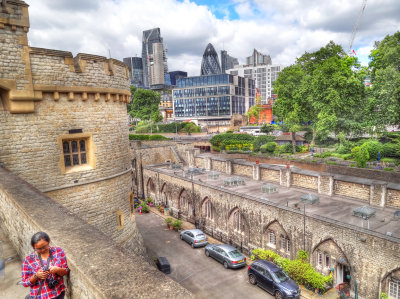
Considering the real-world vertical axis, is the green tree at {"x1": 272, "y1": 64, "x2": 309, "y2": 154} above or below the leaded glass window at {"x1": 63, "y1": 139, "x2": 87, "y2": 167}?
above

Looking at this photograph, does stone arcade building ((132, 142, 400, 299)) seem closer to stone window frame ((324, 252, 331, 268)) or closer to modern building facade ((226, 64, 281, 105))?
stone window frame ((324, 252, 331, 268))

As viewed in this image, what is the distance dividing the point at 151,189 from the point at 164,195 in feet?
12.0

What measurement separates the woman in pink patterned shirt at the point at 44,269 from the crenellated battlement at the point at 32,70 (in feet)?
24.0

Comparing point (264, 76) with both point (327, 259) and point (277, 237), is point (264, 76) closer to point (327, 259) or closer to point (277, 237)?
point (277, 237)

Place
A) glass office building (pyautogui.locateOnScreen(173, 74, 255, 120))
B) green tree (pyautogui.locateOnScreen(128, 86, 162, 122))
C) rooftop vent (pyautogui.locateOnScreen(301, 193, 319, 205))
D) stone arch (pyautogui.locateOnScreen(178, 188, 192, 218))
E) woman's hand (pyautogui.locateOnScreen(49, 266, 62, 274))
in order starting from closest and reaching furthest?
woman's hand (pyautogui.locateOnScreen(49, 266, 62, 274))
rooftop vent (pyautogui.locateOnScreen(301, 193, 319, 205))
stone arch (pyautogui.locateOnScreen(178, 188, 192, 218))
green tree (pyautogui.locateOnScreen(128, 86, 162, 122))
glass office building (pyautogui.locateOnScreen(173, 74, 255, 120))

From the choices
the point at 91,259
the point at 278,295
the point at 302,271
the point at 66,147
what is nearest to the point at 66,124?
the point at 66,147

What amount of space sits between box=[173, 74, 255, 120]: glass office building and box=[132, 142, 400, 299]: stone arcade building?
7513cm

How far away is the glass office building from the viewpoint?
104 m

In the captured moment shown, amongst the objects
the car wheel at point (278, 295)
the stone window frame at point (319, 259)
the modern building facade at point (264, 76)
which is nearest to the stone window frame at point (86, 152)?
the car wheel at point (278, 295)

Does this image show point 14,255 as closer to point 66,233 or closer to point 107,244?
point 66,233

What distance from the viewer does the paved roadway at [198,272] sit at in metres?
15.7

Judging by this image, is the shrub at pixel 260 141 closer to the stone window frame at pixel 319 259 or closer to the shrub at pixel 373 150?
the shrub at pixel 373 150

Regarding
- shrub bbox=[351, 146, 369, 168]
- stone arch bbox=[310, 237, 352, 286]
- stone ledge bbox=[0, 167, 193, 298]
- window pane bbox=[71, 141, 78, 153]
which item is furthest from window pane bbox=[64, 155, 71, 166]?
shrub bbox=[351, 146, 369, 168]

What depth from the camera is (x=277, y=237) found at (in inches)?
724
